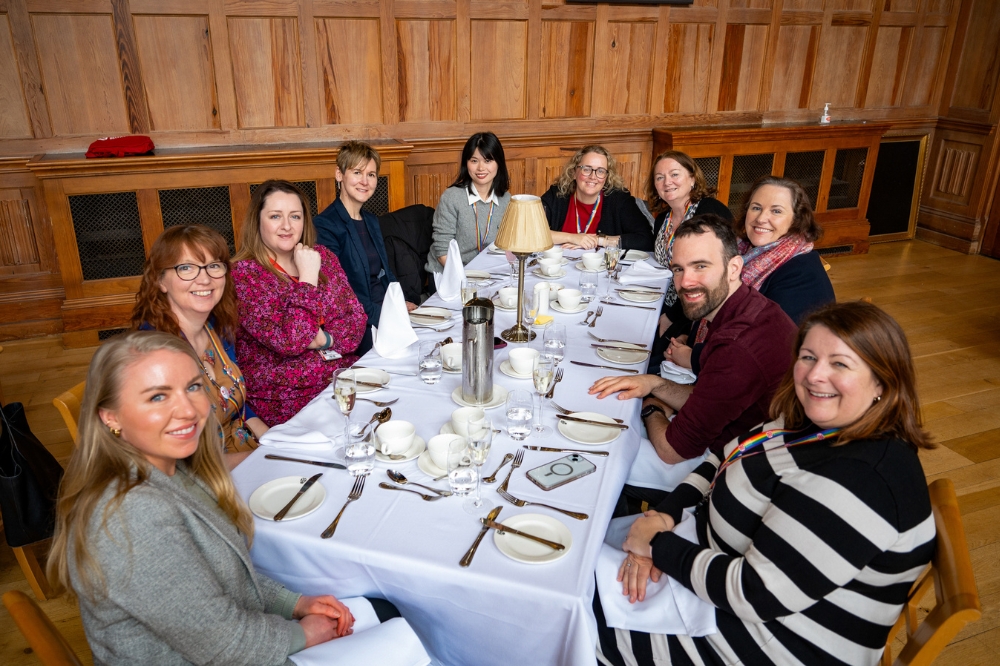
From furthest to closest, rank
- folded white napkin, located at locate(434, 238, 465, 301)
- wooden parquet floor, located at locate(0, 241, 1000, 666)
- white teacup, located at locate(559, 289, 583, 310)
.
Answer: folded white napkin, located at locate(434, 238, 465, 301) → white teacup, located at locate(559, 289, 583, 310) → wooden parquet floor, located at locate(0, 241, 1000, 666)

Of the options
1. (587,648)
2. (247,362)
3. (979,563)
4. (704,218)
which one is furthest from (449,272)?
(979,563)

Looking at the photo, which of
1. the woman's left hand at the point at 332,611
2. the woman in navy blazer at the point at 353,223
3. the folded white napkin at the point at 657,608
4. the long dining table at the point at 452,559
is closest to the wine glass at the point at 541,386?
the long dining table at the point at 452,559

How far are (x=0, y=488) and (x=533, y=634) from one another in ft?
5.77

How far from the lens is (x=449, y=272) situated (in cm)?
298

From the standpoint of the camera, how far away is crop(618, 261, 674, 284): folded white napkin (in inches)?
129

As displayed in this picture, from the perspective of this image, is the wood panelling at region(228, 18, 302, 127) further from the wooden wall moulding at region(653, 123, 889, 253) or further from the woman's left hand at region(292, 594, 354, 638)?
the woman's left hand at region(292, 594, 354, 638)

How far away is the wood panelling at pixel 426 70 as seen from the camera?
16.0 feet

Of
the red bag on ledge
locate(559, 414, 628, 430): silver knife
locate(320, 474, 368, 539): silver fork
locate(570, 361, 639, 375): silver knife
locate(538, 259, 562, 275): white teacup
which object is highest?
the red bag on ledge

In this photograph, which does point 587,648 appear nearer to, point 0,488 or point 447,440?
point 447,440

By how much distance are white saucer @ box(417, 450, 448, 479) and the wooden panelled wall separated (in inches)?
146

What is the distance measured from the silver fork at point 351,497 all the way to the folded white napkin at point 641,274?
1961 millimetres

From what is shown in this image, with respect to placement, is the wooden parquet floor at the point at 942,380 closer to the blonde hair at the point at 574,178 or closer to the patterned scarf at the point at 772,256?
the patterned scarf at the point at 772,256

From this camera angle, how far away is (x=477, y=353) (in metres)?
1.90

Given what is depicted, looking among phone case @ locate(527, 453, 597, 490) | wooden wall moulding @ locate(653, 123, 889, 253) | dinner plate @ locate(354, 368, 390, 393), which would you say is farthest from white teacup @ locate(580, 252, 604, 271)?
wooden wall moulding @ locate(653, 123, 889, 253)
